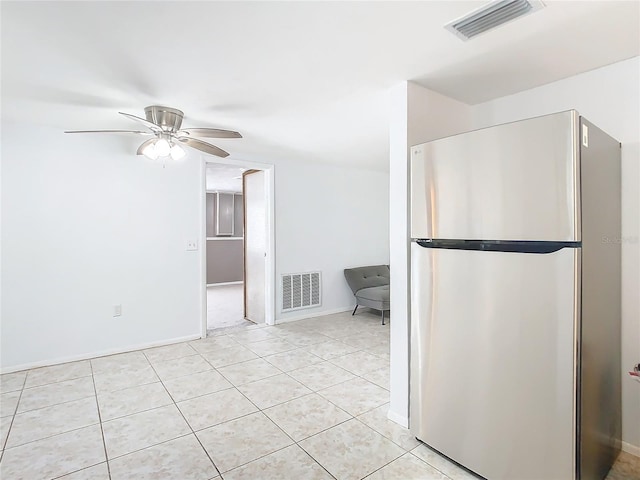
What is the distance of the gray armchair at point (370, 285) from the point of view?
474cm

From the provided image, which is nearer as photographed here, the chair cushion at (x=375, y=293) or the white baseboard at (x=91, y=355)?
the white baseboard at (x=91, y=355)

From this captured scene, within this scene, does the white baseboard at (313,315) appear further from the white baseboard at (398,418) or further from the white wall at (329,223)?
the white baseboard at (398,418)

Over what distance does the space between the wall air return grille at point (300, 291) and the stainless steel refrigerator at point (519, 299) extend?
9.78ft

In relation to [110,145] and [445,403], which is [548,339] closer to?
[445,403]

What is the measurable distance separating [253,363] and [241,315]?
7.05 ft

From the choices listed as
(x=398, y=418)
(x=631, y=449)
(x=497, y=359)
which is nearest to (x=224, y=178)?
(x=398, y=418)

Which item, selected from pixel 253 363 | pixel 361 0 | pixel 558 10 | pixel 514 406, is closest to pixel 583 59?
pixel 558 10

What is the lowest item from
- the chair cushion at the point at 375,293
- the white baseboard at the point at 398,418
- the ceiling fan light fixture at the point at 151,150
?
the white baseboard at the point at 398,418

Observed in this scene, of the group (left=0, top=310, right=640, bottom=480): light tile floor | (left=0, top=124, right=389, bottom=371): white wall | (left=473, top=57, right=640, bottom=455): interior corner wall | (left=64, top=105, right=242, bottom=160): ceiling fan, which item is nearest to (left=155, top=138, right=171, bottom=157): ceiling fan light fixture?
(left=64, top=105, right=242, bottom=160): ceiling fan

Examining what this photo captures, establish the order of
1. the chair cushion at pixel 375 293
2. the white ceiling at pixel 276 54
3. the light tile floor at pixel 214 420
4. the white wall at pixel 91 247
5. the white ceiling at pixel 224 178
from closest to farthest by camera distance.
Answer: the white ceiling at pixel 276 54
the light tile floor at pixel 214 420
the white wall at pixel 91 247
the chair cushion at pixel 375 293
the white ceiling at pixel 224 178

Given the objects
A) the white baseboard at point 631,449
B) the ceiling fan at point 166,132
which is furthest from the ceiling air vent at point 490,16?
the white baseboard at point 631,449

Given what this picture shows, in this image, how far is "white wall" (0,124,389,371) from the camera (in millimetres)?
3164

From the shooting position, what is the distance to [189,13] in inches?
61.2

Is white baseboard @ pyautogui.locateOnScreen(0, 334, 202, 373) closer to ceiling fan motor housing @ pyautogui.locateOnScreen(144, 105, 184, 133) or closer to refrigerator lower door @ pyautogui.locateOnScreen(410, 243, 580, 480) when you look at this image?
ceiling fan motor housing @ pyautogui.locateOnScreen(144, 105, 184, 133)
